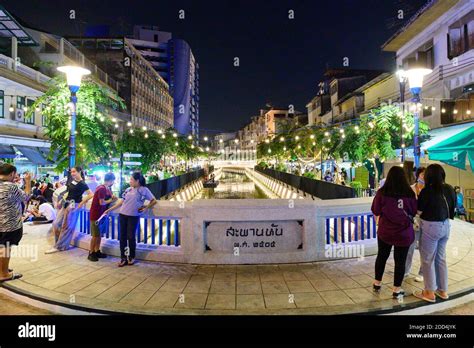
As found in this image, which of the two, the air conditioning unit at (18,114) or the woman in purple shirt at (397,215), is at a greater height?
the air conditioning unit at (18,114)

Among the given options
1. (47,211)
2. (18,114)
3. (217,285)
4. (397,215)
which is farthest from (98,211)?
(18,114)

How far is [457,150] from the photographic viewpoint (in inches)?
384

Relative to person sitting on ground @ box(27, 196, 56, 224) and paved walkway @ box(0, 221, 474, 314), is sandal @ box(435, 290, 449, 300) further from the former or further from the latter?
person sitting on ground @ box(27, 196, 56, 224)

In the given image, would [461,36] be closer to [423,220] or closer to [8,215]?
[423,220]

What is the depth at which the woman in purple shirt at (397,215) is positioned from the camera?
509cm

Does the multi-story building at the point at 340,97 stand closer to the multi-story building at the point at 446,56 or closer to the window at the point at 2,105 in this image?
the multi-story building at the point at 446,56

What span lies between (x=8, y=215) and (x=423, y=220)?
713 centimetres

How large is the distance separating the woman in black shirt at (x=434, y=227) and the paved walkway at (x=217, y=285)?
354 mm

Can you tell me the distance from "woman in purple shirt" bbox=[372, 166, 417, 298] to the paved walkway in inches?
26.5

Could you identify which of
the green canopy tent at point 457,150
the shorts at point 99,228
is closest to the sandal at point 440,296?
the green canopy tent at point 457,150

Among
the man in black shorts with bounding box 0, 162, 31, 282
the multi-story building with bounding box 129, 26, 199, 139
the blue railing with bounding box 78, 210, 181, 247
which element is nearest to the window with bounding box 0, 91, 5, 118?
the blue railing with bounding box 78, 210, 181, 247

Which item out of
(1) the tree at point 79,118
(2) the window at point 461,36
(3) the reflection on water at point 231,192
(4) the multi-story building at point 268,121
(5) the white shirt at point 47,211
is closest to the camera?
(1) the tree at point 79,118

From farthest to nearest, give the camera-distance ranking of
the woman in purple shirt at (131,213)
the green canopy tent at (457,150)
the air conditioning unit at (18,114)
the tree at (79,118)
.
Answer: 1. the air conditioning unit at (18,114)
2. the tree at (79,118)
3. the green canopy tent at (457,150)
4. the woman in purple shirt at (131,213)

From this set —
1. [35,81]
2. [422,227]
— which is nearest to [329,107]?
[35,81]
